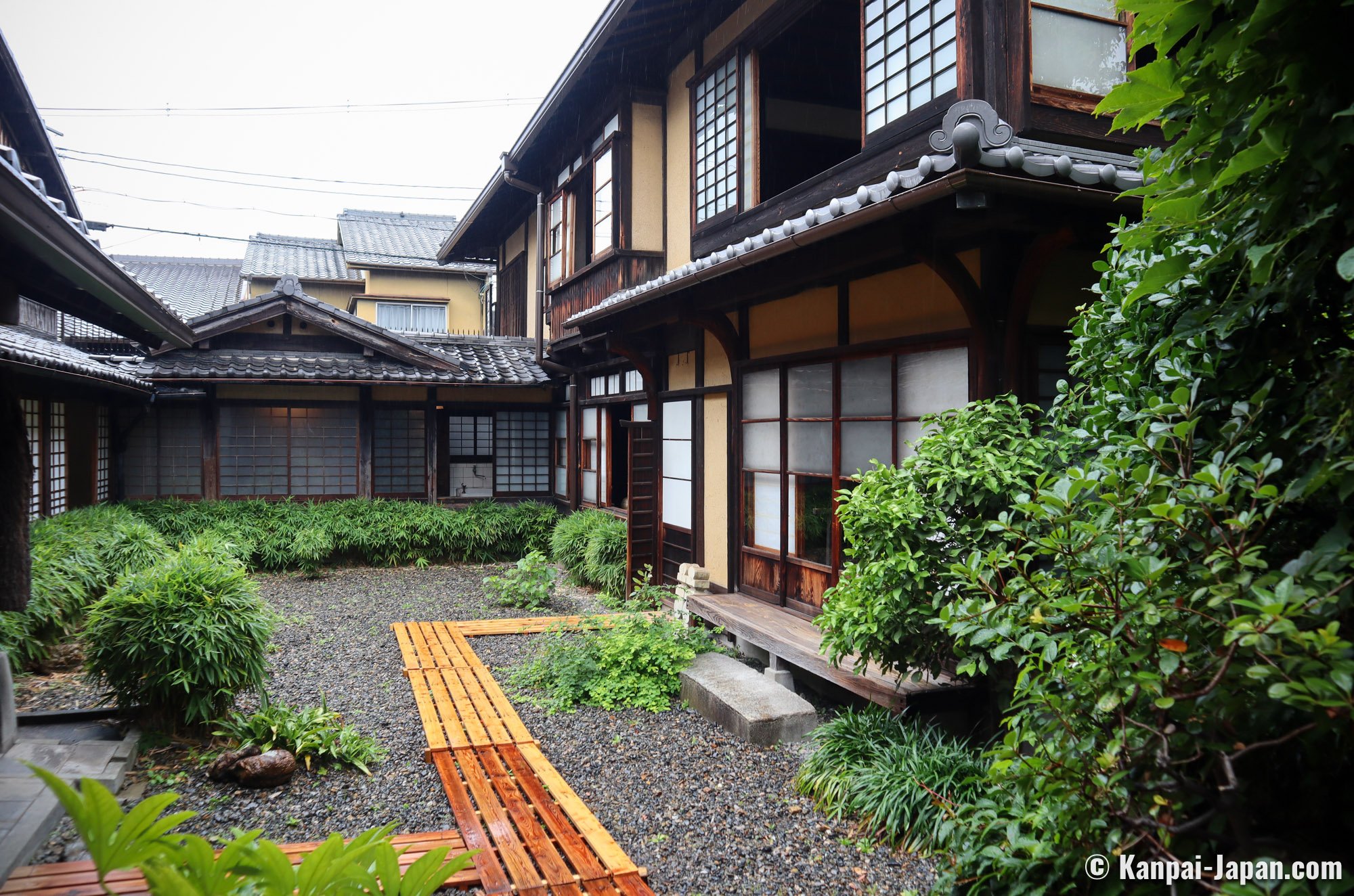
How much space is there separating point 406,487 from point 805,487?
1100 cm

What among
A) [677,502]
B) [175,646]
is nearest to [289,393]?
[677,502]

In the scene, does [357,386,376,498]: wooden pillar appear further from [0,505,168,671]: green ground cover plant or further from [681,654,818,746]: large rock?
[681,654,818,746]: large rock

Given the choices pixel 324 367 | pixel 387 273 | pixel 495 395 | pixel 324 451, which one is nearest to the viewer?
pixel 324 367

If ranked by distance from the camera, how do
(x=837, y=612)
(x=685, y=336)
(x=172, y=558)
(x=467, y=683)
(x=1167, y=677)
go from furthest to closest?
1. (x=685, y=336)
2. (x=467, y=683)
3. (x=172, y=558)
4. (x=837, y=612)
5. (x=1167, y=677)

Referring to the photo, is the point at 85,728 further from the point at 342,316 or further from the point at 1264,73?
the point at 342,316

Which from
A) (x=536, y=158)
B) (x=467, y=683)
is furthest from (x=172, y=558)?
(x=536, y=158)

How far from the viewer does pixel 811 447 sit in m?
7.24

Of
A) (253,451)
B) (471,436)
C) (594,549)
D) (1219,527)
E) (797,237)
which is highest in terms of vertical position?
(797,237)

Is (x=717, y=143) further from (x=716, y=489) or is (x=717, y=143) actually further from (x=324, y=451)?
(x=324, y=451)

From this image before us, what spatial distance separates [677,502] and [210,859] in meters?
8.59

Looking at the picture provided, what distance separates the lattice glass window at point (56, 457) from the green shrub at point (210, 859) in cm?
1294

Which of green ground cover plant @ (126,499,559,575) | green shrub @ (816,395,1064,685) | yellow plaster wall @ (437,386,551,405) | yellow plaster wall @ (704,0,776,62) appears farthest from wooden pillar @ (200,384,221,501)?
green shrub @ (816,395,1064,685)

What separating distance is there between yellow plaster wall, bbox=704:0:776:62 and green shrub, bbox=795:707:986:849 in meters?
6.49

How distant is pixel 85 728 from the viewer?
5.64 meters
